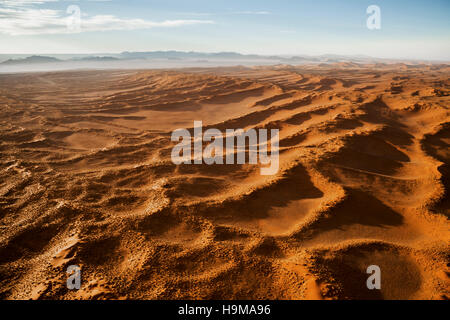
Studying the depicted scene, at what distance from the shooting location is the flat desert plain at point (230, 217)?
1730 mm

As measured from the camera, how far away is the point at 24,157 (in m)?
3.82

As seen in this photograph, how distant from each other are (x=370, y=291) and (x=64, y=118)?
7.34 metres

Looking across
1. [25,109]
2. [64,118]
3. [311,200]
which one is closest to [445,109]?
[311,200]

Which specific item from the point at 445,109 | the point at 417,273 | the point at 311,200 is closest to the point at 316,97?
the point at 445,109

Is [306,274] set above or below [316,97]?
below

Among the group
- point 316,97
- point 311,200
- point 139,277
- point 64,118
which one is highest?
point 316,97

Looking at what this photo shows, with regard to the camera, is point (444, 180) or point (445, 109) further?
point (445, 109)

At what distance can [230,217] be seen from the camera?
96.6 inches

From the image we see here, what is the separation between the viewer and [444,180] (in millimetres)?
3088

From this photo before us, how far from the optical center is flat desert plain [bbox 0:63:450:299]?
1.73 metres
